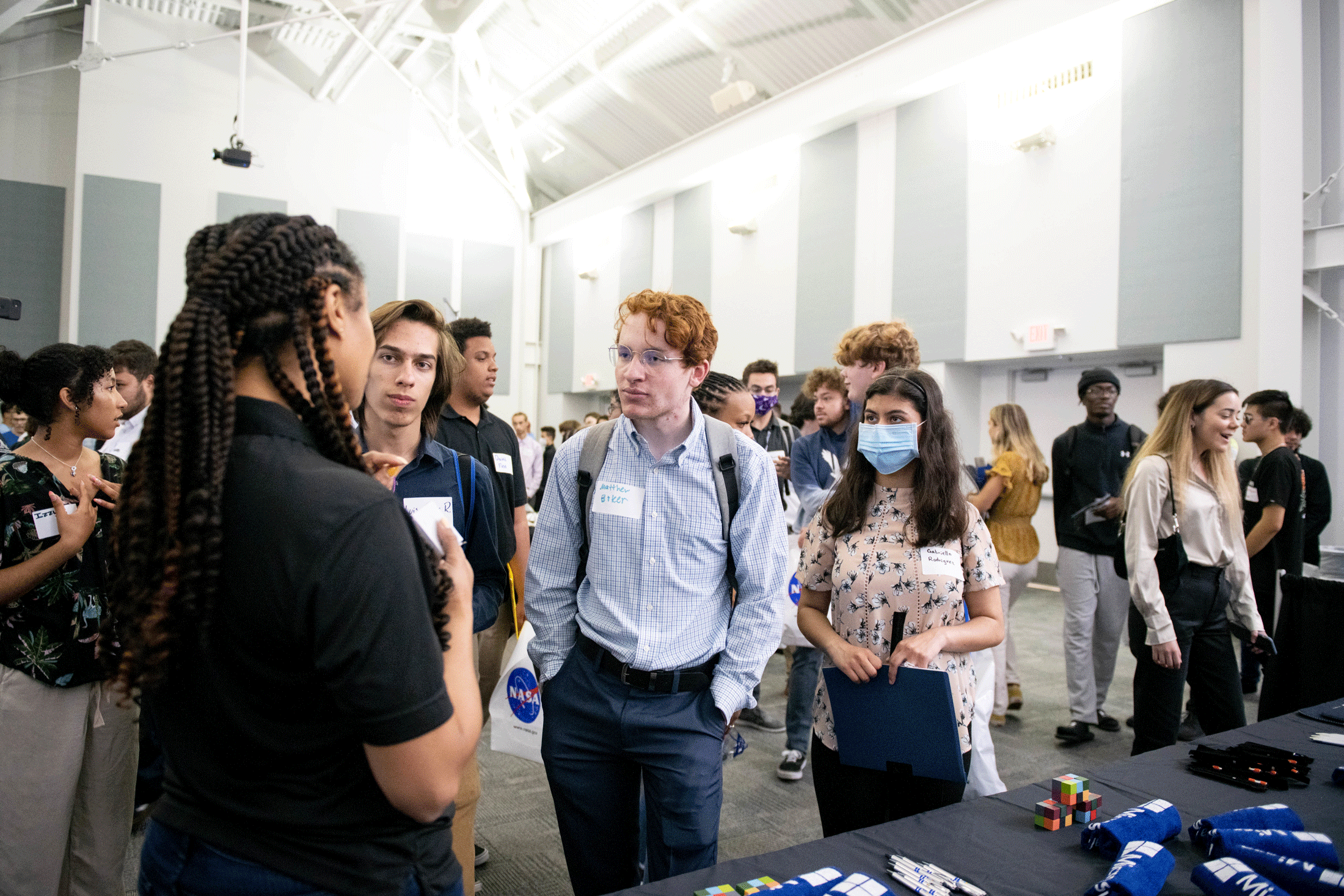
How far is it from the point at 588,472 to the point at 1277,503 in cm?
400

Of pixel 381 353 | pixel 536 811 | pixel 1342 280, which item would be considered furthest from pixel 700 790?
pixel 1342 280

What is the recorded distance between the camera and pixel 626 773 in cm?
164

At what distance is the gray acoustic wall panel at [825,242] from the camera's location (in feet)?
28.8

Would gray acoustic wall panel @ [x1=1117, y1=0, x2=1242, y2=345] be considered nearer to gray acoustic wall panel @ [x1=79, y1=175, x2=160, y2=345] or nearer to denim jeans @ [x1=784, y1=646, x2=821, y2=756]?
denim jeans @ [x1=784, y1=646, x2=821, y2=756]

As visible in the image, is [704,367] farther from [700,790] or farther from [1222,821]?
[1222,821]

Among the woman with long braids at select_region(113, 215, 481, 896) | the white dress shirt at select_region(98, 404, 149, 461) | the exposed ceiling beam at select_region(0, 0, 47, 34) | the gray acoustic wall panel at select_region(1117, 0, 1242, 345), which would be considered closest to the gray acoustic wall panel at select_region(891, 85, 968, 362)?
the gray acoustic wall panel at select_region(1117, 0, 1242, 345)

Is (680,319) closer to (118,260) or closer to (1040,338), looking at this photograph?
(1040,338)

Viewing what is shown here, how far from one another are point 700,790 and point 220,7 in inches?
520

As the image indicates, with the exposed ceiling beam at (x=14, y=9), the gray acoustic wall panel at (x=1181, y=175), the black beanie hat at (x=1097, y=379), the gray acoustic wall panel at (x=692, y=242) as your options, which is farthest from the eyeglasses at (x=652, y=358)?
the exposed ceiling beam at (x=14, y=9)

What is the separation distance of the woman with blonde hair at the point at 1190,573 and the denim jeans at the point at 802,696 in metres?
1.18

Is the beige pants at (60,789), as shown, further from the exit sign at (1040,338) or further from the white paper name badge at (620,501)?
the exit sign at (1040,338)

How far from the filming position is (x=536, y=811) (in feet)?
9.53

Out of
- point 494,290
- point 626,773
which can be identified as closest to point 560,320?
point 494,290

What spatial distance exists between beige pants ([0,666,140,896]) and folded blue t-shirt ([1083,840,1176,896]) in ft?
6.37
